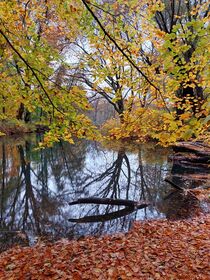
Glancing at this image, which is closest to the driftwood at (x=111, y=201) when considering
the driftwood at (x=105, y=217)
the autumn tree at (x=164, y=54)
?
the driftwood at (x=105, y=217)

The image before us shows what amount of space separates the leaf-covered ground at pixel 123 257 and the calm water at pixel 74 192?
748 mm

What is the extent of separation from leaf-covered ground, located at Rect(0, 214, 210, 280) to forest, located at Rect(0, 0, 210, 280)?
0.02 meters

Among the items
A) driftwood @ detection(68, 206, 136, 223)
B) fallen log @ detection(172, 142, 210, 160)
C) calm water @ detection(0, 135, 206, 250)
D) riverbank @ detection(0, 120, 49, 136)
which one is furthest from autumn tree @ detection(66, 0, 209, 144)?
riverbank @ detection(0, 120, 49, 136)

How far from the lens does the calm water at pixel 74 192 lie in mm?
7127

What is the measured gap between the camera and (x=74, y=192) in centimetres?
1027

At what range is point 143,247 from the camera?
18.2 ft

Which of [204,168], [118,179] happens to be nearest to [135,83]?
[118,179]

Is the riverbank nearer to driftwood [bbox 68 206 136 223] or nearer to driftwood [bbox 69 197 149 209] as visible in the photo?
driftwood [bbox 69 197 149 209]

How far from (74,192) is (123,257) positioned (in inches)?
213

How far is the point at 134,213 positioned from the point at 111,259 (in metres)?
3.08

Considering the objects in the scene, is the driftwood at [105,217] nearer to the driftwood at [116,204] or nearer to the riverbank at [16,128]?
the driftwood at [116,204]

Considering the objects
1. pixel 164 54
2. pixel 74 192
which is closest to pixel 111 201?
pixel 74 192

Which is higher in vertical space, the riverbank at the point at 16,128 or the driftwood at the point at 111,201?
the riverbank at the point at 16,128

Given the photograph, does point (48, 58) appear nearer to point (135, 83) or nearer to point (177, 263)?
point (135, 83)
